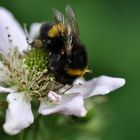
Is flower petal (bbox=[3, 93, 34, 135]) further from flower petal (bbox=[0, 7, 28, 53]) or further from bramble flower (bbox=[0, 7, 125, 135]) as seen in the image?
flower petal (bbox=[0, 7, 28, 53])

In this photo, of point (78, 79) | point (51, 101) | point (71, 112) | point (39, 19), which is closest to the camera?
point (71, 112)

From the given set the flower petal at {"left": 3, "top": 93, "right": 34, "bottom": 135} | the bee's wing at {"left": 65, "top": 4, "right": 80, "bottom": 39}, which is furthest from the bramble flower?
the bee's wing at {"left": 65, "top": 4, "right": 80, "bottom": 39}

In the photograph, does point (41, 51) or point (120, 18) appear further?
point (120, 18)

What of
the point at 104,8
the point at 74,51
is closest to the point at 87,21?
the point at 104,8

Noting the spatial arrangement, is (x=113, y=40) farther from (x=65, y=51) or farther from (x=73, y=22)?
(x=65, y=51)

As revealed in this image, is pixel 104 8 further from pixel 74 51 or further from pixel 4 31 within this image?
pixel 74 51

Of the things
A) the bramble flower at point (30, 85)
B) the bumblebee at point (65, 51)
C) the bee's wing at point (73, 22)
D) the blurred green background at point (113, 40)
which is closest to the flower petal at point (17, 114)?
the bramble flower at point (30, 85)
